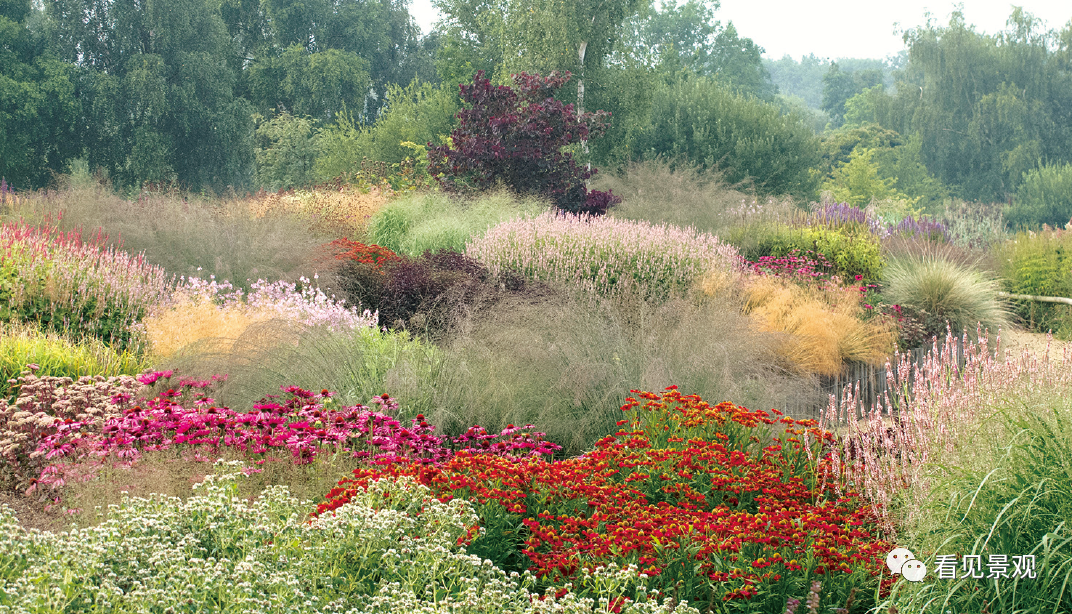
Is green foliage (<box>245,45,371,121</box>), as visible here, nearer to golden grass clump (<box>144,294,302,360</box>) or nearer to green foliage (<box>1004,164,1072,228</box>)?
golden grass clump (<box>144,294,302,360</box>)

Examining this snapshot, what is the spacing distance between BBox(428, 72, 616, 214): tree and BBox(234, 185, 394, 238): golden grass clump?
148 cm

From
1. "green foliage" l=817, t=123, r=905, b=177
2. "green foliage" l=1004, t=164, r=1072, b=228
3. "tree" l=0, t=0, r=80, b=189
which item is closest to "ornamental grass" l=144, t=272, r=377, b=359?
"tree" l=0, t=0, r=80, b=189

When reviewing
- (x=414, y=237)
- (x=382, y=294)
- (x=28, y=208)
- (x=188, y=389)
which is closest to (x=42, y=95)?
(x=28, y=208)

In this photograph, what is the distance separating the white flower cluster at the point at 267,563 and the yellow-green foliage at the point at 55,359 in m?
3.34

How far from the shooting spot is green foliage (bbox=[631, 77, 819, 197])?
23250 mm

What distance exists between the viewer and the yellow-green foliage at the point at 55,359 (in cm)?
603

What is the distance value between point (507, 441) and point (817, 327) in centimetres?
471

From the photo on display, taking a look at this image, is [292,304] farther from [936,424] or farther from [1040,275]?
[1040,275]

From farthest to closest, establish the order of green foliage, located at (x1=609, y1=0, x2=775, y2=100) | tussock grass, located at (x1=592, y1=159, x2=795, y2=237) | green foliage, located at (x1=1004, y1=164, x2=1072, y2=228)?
green foliage, located at (x1=609, y1=0, x2=775, y2=100) < green foliage, located at (x1=1004, y1=164, x2=1072, y2=228) < tussock grass, located at (x1=592, y1=159, x2=795, y2=237)

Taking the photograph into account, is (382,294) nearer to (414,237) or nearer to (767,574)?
(414,237)

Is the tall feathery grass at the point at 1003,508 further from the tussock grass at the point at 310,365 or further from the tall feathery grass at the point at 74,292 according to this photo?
the tall feathery grass at the point at 74,292

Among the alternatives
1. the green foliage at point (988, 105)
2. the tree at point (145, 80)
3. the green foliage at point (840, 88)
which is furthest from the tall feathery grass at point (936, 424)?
the green foliage at point (840, 88)

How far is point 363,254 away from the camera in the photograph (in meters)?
9.83

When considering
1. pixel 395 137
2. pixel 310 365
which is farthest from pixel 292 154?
pixel 310 365
